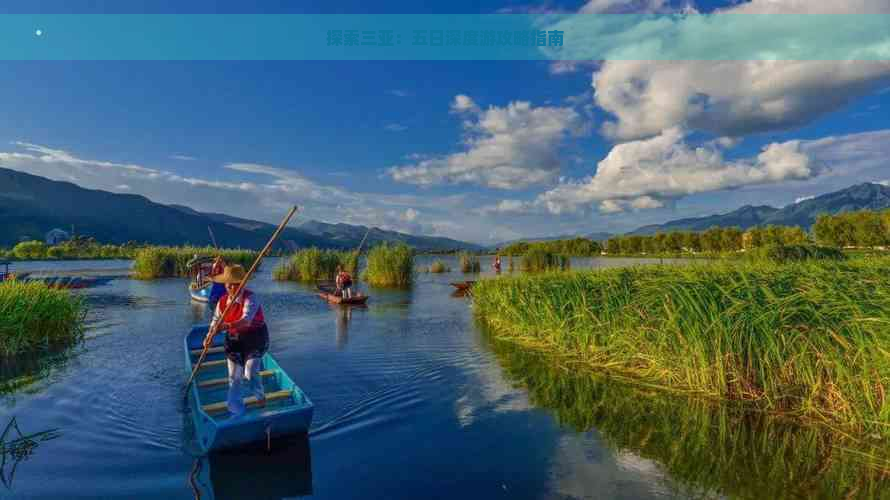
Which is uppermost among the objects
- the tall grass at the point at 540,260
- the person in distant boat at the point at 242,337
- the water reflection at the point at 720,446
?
the tall grass at the point at 540,260

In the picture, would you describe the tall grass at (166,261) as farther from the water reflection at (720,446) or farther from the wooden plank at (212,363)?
the water reflection at (720,446)

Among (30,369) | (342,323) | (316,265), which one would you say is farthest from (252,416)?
(316,265)

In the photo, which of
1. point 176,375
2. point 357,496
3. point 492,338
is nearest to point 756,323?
point 357,496

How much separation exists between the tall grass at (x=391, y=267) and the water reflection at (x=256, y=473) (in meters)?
32.2

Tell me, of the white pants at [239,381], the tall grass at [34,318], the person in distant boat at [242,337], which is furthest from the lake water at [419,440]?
the tall grass at [34,318]

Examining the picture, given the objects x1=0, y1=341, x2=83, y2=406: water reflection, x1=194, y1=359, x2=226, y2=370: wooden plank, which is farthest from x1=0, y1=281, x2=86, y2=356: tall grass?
x1=194, y1=359, x2=226, y2=370: wooden plank

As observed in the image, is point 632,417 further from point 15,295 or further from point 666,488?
point 15,295

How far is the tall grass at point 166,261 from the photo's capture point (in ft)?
152

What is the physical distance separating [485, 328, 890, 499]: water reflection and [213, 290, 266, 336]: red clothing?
21.1ft

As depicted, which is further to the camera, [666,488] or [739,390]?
[739,390]

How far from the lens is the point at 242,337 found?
8.11 metres

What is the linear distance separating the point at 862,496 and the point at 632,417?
3665 mm

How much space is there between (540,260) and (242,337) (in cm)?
4478

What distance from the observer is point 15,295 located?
602 inches
